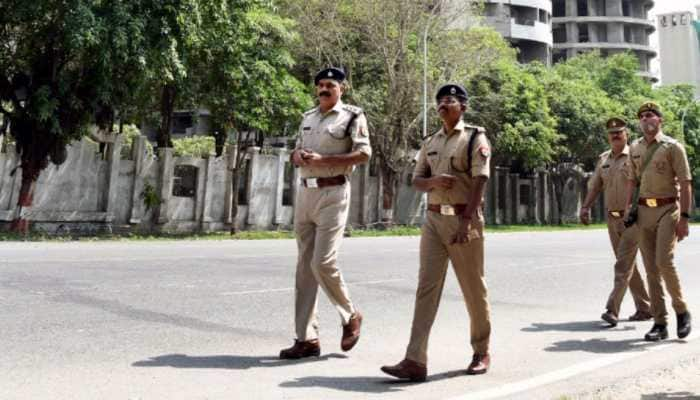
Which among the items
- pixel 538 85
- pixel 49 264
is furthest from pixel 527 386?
pixel 538 85

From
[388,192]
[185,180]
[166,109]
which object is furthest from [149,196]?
[388,192]

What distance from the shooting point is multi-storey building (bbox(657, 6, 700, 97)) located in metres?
5.22

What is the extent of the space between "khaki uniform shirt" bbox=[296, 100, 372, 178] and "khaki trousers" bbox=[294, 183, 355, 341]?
0.44ft

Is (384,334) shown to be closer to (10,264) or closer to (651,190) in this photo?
(651,190)

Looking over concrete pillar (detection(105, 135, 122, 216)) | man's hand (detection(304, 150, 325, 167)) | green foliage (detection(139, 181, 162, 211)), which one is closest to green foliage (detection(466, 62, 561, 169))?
green foliage (detection(139, 181, 162, 211))

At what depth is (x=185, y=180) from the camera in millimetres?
23906

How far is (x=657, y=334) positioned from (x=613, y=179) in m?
1.84

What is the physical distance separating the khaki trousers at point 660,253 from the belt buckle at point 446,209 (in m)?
2.51

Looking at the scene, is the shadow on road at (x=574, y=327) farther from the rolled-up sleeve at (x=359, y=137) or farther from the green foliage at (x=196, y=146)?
the green foliage at (x=196, y=146)

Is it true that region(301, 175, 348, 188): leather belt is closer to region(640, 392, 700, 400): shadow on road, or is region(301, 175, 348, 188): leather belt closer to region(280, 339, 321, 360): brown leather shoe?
region(280, 339, 321, 360): brown leather shoe

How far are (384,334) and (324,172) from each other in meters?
1.80

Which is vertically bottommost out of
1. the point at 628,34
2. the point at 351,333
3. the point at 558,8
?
the point at 351,333

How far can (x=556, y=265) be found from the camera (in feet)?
42.4

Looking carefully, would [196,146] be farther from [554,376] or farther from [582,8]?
[582,8]
